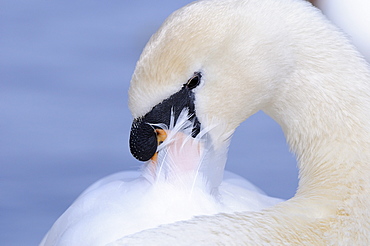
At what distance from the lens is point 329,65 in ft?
6.79

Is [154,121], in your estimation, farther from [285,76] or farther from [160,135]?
[285,76]

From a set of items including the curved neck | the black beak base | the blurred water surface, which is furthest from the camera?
the blurred water surface

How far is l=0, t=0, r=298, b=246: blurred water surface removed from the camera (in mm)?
3779

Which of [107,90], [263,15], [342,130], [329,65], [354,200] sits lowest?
[354,200]

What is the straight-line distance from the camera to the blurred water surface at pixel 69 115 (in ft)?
12.4

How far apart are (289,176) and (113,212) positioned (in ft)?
5.04

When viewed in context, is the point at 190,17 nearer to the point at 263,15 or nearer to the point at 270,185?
the point at 263,15

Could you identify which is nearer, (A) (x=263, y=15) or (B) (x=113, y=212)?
(A) (x=263, y=15)

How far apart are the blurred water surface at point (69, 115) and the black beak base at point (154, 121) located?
149 centimetres

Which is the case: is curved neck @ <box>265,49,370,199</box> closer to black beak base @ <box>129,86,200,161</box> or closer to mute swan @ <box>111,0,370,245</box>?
mute swan @ <box>111,0,370,245</box>

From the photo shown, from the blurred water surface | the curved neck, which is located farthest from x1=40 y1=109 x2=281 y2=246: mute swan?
the blurred water surface

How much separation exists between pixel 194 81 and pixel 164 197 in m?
0.47

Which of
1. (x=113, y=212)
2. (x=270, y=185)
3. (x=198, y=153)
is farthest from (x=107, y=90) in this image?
(x=198, y=153)

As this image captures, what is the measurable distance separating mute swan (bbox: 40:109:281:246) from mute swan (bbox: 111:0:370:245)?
77 mm
